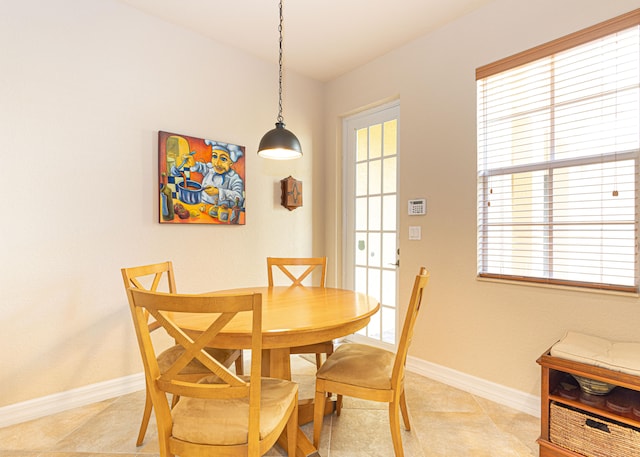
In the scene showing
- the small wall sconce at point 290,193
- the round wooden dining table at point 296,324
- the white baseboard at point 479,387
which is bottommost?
the white baseboard at point 479,387

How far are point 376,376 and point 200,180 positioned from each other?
196cm

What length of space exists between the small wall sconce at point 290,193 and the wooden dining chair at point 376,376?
5.70ft

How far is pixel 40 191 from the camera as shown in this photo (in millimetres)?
2080

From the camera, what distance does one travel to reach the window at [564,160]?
1.83 m

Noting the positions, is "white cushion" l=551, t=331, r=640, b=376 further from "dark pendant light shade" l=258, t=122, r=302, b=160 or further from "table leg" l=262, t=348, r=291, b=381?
"dark pendant light shade" l=258, t=122, r=302, b=160

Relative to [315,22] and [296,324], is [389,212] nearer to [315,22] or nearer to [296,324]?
[315,22]

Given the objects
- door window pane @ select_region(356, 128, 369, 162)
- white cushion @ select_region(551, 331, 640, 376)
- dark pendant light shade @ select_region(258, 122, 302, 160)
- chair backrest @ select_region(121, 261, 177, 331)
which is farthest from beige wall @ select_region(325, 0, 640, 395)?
chair backrest @ select_region(121, 261, 177, 331)

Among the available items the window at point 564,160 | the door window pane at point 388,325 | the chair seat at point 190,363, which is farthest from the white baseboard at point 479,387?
the chair seat at point 190,363

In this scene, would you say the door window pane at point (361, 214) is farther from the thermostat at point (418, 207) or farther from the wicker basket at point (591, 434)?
the wicker basket at point (591, 434)

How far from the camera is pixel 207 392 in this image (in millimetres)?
1172

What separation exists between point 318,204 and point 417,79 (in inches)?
59.7

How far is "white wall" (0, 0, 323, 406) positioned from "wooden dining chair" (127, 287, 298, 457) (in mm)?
1385

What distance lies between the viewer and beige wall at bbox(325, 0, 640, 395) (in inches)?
78.8

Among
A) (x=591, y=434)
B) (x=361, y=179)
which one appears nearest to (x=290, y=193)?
(x=361, y=179)
